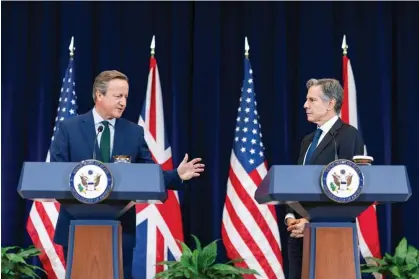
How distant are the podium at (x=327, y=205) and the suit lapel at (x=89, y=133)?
31.6 inches

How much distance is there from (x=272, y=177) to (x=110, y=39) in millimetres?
3584

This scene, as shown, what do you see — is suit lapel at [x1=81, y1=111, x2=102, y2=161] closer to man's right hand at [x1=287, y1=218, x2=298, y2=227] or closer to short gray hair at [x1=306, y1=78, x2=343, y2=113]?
man's right hand at [x1=287, y1=218, x2=298, y2=227]

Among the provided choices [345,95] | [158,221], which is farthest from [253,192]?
[345,95]

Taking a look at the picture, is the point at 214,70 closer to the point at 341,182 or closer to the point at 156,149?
the point at 156,149

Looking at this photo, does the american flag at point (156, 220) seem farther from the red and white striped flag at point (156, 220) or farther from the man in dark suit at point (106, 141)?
the man in dark suit at point (106, 141)

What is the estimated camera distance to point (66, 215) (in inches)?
133

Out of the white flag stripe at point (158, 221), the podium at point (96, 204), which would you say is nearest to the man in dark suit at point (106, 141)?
the podium at point (96, 204)

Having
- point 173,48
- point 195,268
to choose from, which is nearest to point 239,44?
point 173,48

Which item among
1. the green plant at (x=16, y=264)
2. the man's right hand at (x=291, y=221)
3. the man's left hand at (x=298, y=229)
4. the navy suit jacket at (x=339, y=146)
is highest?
the navy suit jacket at (x=339, y=146)

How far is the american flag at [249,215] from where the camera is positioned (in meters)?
5.63

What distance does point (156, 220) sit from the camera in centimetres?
568

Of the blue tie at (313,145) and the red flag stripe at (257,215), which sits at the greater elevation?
the blue tie at (313,145)

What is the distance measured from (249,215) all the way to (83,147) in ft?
8.36

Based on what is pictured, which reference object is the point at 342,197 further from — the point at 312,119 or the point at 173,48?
the point at 173,48
